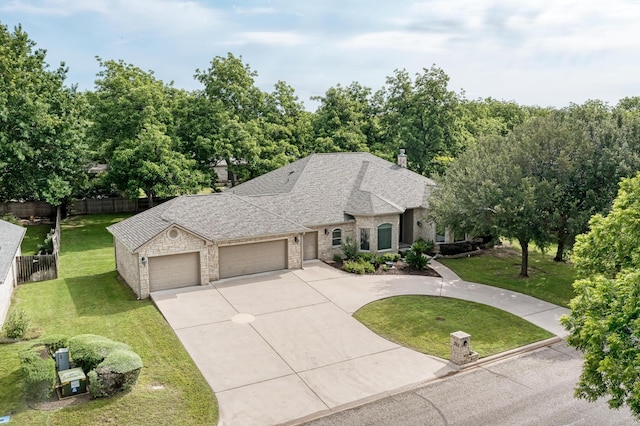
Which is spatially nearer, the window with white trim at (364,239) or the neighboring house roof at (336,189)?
the neighboring house roof at (336,189)

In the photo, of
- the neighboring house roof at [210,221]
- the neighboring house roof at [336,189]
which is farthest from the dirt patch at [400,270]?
the neighboring house roof at [210,221]

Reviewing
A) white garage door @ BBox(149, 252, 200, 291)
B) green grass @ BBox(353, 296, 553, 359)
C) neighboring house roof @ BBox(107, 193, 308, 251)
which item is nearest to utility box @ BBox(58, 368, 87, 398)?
white garage door @ BBox(149, 252, 200, 291)

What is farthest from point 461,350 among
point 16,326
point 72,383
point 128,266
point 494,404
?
point 128,266

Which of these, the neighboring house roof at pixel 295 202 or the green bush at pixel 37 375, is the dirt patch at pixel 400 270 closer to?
the neighboring house roof at pixel 295 202

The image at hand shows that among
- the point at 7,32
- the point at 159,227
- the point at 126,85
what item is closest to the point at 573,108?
the point at 159,227

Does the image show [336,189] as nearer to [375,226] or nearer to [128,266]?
[375,226]

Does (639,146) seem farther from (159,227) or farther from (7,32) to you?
(7,32)

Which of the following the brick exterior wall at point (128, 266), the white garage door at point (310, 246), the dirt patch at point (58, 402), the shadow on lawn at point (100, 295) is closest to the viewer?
the dirt patch at point (58, 402)

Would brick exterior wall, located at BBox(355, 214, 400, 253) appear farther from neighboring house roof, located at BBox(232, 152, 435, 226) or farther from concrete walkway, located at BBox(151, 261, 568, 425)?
concrete walkway, located at BBox(151, 261, 568, 425)
